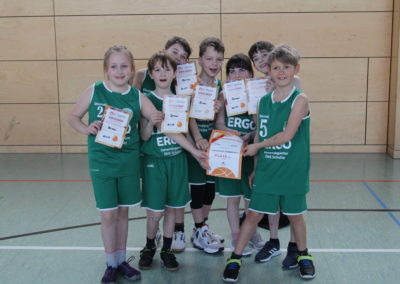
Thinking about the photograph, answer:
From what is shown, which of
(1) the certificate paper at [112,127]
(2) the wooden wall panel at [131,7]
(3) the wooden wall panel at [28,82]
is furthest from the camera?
(3) the wooden wall panel at [28,82]

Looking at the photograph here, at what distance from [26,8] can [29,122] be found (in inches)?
60.1

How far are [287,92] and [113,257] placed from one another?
1455mm

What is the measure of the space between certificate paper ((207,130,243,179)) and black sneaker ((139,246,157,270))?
2.31 feet

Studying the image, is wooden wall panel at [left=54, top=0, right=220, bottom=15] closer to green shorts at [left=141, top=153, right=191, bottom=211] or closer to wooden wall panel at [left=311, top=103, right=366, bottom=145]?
wooden wall panel at [left=311, top=103, right=366, bottom=145]

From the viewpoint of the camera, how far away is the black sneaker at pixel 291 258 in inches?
121

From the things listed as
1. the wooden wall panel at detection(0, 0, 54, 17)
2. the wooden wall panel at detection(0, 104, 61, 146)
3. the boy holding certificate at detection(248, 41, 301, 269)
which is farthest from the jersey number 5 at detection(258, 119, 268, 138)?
the wooden wall panel at detection(0, 0, 54, 17)

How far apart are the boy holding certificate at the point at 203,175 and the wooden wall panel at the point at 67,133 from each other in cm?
345

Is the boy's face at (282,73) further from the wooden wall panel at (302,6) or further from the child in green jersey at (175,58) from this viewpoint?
the wooden wall panel at (302,6)

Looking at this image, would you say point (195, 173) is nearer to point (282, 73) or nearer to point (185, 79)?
point (185, 79)

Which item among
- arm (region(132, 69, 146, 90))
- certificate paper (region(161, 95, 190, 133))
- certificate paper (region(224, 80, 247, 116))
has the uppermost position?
arm (region(132, 69, 146, 90))

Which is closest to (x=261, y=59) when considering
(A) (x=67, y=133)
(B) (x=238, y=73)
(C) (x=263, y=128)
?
(B) (x=238, y=73)

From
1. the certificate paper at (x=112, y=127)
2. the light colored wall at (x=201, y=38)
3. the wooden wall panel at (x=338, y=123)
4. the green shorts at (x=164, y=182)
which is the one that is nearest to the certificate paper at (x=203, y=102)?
the green shorts at (x=164, y=182)

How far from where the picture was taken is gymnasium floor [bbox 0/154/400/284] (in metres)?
3.00

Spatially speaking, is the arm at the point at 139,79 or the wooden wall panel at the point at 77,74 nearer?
the arm at the point at 139,79
